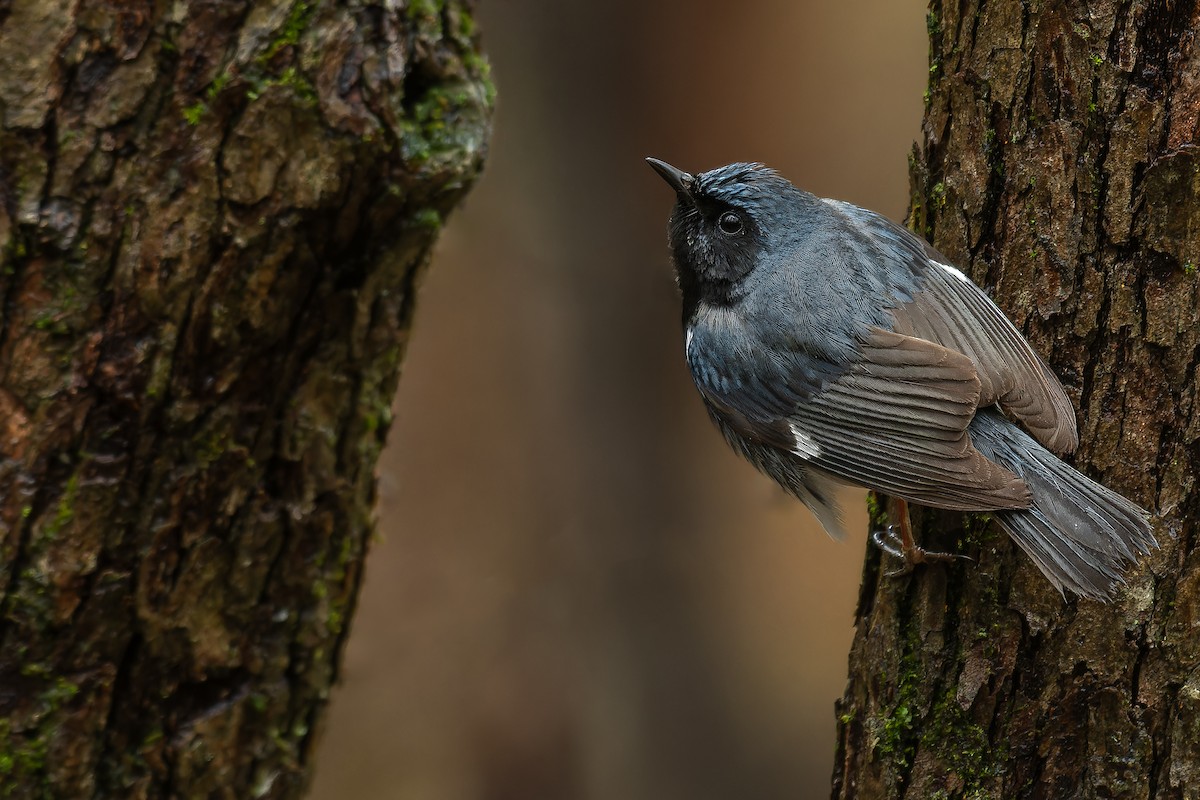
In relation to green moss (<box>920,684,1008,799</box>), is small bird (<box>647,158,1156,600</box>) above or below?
above

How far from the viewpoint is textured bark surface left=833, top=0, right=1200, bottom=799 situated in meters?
2.42

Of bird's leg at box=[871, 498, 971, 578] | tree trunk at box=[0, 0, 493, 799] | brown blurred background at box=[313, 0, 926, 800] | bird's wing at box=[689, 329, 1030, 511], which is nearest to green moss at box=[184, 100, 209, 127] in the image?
tree trunk at box=[0, 0, 493, 799]

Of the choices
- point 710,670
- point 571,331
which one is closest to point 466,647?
point 710,670

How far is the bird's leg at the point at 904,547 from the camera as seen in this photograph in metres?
2.69

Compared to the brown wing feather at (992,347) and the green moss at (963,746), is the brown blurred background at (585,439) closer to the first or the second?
the brown wing feather at (992,347)

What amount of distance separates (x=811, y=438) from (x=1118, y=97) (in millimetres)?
1219

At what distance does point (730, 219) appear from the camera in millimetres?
3455

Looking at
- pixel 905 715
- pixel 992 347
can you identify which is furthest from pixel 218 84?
pixel 905 715

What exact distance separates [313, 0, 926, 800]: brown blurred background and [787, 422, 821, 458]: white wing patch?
7.44 ft

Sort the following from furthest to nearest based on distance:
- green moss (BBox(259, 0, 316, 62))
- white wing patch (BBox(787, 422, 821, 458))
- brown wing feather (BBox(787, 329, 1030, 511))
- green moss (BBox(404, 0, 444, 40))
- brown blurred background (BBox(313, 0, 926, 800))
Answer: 1. brown blurred background (BBox(313, 0, 926, 800))
2. white wing patch (BBox(787, 422, 821, 458))
3. green moss (BBox(404, 0, 444, 40))
4. green moss (BBox(259, 0, 316, 62))
5. brown wing feather (BBox(787, 329, 1030, 511))

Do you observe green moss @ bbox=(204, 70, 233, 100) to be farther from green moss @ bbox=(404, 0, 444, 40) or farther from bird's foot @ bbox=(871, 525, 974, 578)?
bird's foot @ bbox=(871, 525, 974, 578)

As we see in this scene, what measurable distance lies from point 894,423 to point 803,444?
315 mm

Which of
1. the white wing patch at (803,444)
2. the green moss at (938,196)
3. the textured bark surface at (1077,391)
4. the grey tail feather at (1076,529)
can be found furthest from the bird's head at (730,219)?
the grey tail feather at (1076,529)

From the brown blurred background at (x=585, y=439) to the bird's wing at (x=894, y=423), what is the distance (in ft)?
7.45
